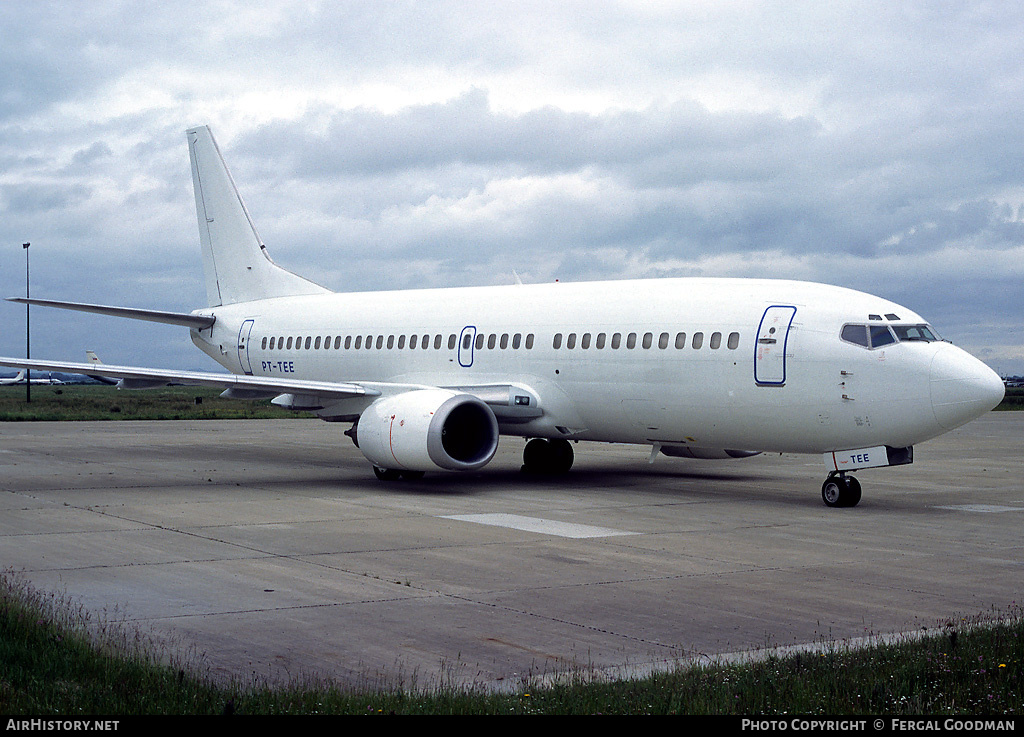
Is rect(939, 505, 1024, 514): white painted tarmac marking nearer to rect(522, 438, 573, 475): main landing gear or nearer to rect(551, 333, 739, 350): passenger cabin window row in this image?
rect(551, 333, 739, 350): passenger cabin window row

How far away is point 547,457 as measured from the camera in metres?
22.2

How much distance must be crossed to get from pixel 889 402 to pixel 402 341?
1039cm

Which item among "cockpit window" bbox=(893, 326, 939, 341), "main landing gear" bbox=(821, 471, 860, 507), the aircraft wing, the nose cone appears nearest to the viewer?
the nose cone

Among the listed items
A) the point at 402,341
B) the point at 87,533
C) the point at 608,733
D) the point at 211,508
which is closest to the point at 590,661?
the point at 608,733

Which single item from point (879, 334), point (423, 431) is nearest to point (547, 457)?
point (423, 431)

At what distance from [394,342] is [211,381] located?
462 cm

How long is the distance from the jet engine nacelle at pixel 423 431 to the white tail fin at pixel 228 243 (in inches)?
335

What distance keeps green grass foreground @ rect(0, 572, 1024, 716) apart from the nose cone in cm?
841

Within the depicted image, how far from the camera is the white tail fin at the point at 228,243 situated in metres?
27.3

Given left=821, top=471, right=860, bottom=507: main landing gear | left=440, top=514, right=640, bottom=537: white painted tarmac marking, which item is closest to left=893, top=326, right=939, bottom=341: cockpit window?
left=821, top=471, right=860, bottom=507: main landing gear

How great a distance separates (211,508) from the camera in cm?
1570

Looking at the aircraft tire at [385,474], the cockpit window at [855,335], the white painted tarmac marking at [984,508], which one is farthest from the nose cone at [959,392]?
the aircraft tire at [385,474]

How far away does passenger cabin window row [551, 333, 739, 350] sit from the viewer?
17.4 m

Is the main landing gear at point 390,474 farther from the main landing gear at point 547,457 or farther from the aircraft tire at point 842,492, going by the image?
the aircraft tire at point 842,492
